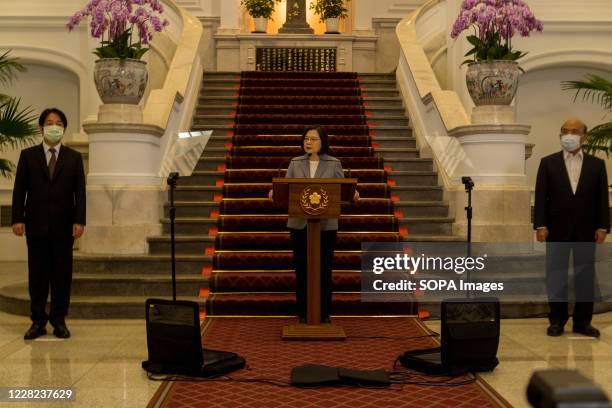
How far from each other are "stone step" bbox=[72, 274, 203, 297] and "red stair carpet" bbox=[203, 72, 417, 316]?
210 mm

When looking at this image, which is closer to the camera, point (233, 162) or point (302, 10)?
point (233, 162)

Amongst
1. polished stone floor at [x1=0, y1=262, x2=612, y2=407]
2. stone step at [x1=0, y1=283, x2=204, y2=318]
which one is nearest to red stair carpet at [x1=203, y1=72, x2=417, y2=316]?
stone step at [x1=0, y1=283, x2=204, y2=318]

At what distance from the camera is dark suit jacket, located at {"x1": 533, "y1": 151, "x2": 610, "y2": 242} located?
19.1ft

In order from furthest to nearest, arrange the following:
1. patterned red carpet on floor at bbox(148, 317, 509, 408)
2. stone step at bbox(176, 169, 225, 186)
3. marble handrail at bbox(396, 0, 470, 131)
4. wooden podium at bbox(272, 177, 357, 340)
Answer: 1. stone step at bbox(176, 169, 225, 186)
2. marble handrail at bbox(396, 0, 470, 131)
3. wooden podium at bbox(272, 177, 357, 340)
4. patterned red carpet on floor at bbox(148, 317, 509, 408)

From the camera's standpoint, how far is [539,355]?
518 centimetres

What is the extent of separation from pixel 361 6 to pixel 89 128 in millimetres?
8465

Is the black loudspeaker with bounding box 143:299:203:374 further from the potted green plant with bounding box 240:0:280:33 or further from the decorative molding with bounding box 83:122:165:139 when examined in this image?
the potted green plant with bounding box 240:0:280:33

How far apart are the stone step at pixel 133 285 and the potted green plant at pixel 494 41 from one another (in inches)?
137

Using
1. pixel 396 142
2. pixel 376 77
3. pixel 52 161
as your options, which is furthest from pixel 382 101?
pixel 52 161

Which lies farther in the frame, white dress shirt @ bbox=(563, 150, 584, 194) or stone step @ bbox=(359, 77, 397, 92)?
stone step @ bbox=(359, 77, 397, 92)

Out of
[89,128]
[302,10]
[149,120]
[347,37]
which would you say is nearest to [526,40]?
[347,37]

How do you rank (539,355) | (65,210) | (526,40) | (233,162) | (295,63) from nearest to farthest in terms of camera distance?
(539,355) < (65,210) < (233,162) < (526,40) < (295,63)

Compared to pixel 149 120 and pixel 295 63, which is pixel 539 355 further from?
pixel 295 63

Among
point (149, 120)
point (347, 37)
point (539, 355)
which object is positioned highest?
point (347, 37)
